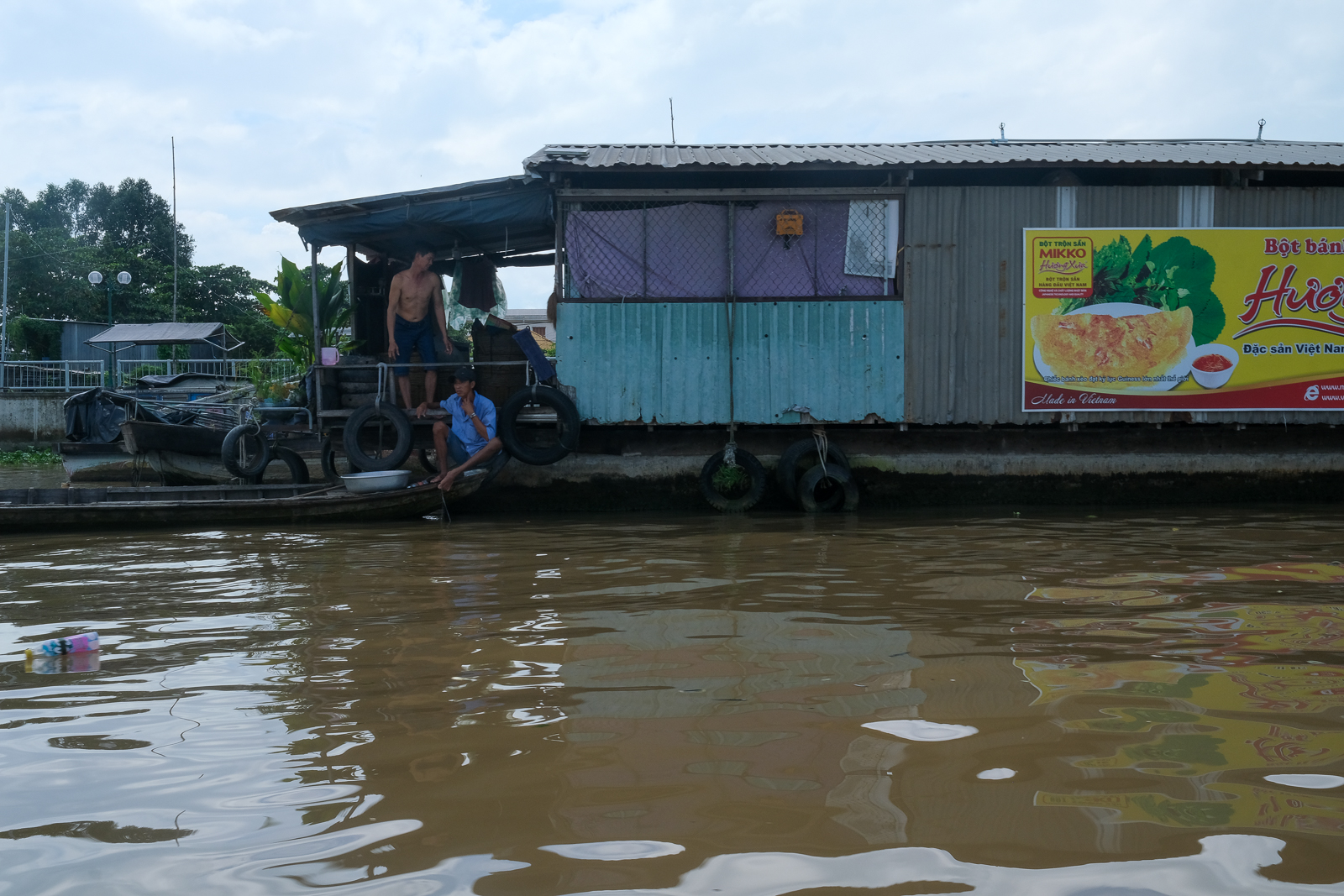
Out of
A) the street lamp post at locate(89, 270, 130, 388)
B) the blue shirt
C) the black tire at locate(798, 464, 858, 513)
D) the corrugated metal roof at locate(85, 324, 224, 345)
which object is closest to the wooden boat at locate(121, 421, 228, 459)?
the blue shirt

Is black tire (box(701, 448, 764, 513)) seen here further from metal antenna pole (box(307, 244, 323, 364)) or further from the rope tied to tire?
metal antenna pole (box(307, 244, 323, 364))

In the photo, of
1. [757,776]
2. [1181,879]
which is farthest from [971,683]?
[1181,879]

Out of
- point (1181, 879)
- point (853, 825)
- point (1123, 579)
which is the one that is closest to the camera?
point (1181, 879)

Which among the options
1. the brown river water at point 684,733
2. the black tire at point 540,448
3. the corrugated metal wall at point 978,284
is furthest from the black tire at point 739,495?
the brown river water at point 684,733

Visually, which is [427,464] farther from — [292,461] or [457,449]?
[292,461]

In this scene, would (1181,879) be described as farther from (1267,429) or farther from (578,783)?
(1267,429)

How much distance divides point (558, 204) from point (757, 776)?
7.57m

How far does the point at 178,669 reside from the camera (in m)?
3.52

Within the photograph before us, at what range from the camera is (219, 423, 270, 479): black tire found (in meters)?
9.92

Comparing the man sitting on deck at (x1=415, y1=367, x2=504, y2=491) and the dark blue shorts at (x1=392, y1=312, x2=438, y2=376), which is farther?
the dark blue shorts at (x1=392, y1=312, x2=438, y2=376)

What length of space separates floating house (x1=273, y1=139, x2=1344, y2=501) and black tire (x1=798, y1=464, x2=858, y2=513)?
1.60 feet

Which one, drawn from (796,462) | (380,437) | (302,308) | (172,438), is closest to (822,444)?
(796,462)

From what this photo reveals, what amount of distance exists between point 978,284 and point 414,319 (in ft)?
18.3

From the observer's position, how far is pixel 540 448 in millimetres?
9023
